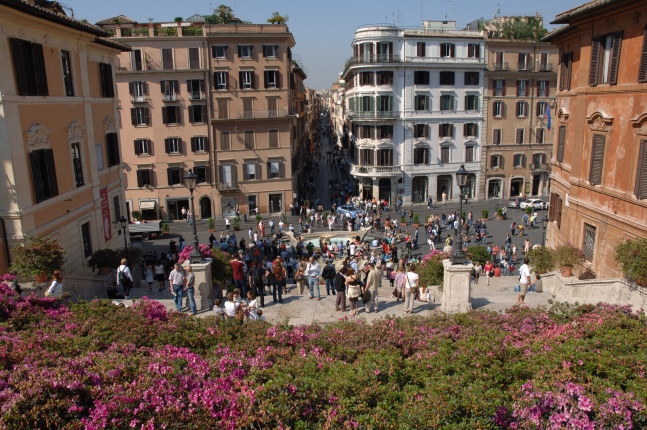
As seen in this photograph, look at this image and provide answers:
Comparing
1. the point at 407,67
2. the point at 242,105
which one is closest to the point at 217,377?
the point at 242,105

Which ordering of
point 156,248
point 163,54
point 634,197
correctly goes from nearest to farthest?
point 634,197
point 156,248
point 163,54

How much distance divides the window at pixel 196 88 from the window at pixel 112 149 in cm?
1830

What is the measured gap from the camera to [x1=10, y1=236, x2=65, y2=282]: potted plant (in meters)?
15.4

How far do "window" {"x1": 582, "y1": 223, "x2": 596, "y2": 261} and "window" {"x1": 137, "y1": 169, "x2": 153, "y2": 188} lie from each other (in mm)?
34524

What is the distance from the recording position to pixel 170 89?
4281 cm

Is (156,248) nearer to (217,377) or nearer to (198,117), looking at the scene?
(198,117)

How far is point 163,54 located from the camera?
4200 cm

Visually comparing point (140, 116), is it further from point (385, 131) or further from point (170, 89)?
point (385, 131)

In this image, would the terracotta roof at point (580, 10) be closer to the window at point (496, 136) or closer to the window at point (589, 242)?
the window at point (589, 242)

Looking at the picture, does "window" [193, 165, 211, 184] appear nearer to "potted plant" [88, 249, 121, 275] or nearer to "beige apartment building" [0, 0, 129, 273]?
"beige apartment building" [0, 0, 129, 273]

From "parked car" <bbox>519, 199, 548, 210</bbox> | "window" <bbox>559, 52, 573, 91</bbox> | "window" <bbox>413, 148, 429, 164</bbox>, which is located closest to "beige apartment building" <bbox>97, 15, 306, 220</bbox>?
"window" <bbox>413, 148, 429, 164</bbox>

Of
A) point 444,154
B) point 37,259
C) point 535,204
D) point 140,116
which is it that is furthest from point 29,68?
point 535,204

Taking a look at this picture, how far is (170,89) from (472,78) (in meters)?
27.4

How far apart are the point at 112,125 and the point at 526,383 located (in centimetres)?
2305
